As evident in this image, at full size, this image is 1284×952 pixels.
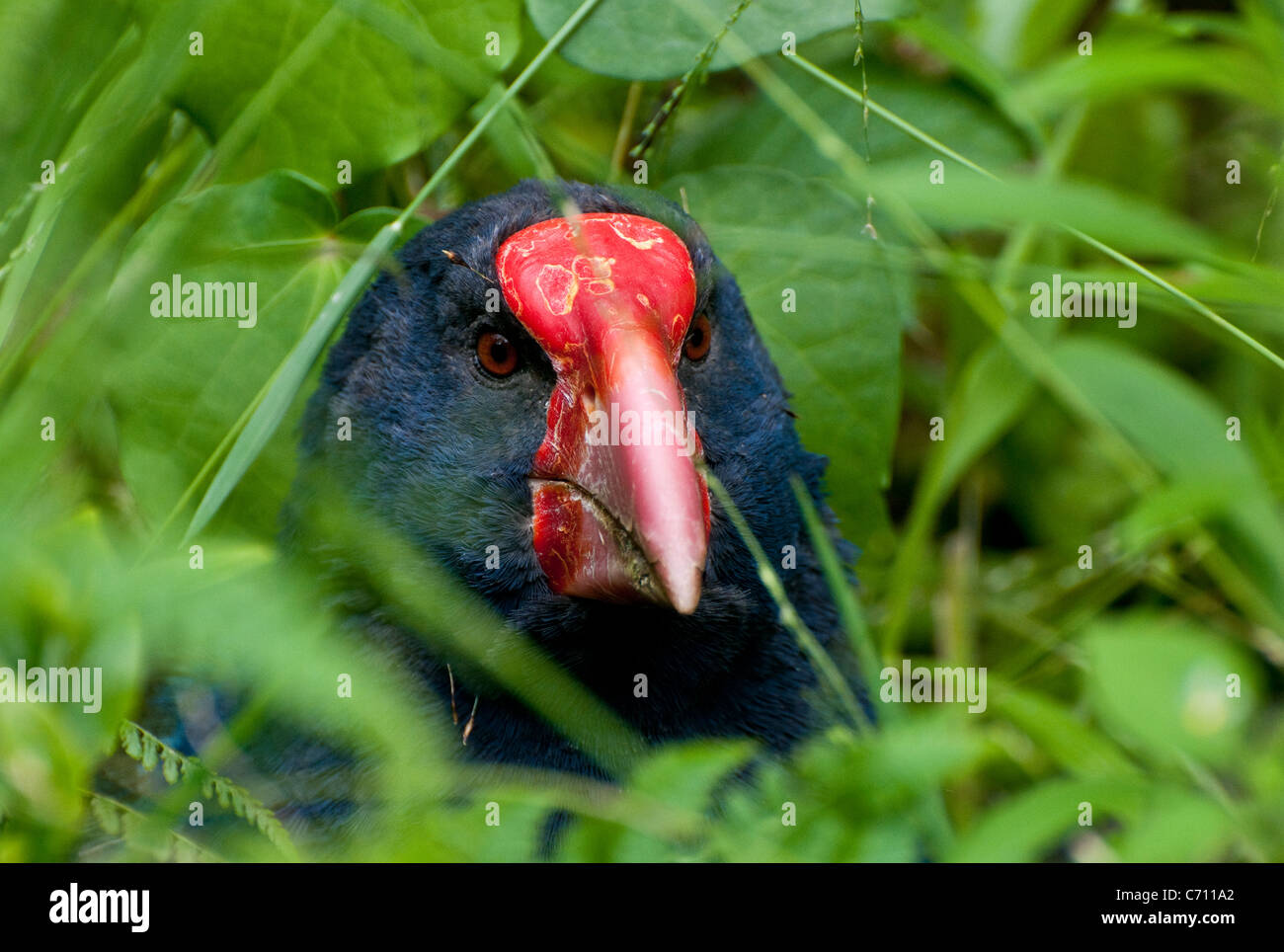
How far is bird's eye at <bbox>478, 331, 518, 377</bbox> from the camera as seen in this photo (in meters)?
1.61

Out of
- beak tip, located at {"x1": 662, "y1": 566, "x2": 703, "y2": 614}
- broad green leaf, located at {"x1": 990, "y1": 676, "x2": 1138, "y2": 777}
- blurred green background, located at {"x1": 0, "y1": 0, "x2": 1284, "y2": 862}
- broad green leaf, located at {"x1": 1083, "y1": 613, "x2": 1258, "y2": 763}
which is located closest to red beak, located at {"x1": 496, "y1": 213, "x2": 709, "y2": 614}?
beak tip, located at {"x1": 662, "y1": 566, "x2": 703, "y2": 614}

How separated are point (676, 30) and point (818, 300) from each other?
0.48m

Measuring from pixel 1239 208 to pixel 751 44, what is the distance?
71.3 inches

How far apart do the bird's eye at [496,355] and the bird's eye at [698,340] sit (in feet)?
0.74

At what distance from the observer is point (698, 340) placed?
5.56ft

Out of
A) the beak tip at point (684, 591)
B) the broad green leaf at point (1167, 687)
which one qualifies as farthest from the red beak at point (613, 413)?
the broad green leaf at point (1167, 687)

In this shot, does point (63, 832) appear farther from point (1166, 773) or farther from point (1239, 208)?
point (1239, 208)

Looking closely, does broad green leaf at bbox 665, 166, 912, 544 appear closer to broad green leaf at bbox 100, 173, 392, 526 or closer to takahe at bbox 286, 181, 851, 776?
takahe at bbox 286, 181, 851, 776

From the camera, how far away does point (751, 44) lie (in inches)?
78.0

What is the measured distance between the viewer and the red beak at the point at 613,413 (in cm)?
138

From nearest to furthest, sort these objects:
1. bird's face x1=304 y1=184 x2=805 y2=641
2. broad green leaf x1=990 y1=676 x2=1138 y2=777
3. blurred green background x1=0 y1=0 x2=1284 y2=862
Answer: blurred green background x1=0 y1=0 x2=1284 y2=862 < broad green leaf x1=990 y1=676 x2=1138 y2=777 < bird's face x1=304 y1=184 x2=805 y2=641

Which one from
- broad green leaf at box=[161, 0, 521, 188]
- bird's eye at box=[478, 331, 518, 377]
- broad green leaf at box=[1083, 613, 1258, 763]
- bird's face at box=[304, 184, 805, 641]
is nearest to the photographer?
broad green leaf at box=[1083, 613, 1258, 763]

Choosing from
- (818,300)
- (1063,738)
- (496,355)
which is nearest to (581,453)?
(496,355)

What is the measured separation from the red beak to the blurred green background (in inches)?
6.9
